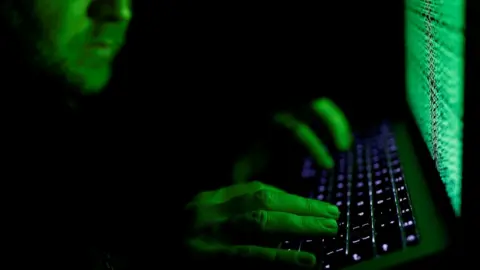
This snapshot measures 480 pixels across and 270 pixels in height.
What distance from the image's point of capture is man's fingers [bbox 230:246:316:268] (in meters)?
0.53

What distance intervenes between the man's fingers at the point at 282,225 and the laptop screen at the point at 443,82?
168 mm

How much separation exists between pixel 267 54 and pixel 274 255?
1.09 m

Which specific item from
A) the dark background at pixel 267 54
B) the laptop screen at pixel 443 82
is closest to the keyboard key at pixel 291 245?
the laptop screen at pixel 443 82

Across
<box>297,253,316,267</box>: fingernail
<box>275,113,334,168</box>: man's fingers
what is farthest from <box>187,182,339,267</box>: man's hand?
<box>275,113,334,168</box>: man's fingers

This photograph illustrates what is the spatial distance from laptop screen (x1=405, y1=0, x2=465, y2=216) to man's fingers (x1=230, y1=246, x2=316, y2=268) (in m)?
0.19

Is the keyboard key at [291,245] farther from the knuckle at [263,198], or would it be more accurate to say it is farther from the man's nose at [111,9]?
the man's nose at [111,9]

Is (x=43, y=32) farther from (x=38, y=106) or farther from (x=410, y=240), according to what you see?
(x=410, y=240)

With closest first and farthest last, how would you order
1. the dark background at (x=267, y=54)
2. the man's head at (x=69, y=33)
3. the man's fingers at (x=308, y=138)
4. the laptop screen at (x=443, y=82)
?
the laptop screen at (x=443, y=82), the man's head at (x=69, y=33), the man's fingers at (x=308, y=138), the dark background at (x=267, y=54)

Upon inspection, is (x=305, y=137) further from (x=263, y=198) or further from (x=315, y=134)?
(x=263, y=198)

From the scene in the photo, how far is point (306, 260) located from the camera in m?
0.53

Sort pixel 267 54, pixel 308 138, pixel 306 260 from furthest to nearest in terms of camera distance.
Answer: pixel 267 54, pixel 308 138, pixel 306 260

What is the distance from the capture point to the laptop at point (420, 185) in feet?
1.62

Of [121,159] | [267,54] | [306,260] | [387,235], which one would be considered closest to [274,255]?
[306,260]

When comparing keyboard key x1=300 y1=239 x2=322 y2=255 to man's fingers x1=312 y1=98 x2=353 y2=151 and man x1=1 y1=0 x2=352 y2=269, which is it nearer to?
man x1=1 y1=0 x2=352 y2=269
